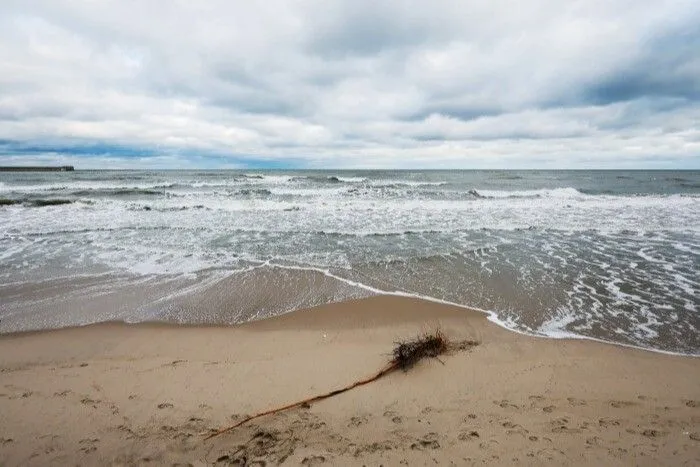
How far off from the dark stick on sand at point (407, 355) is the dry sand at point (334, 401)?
3.5 inches

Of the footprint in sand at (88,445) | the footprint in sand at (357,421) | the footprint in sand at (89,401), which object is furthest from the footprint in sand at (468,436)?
the footprint in sand at (89,401)

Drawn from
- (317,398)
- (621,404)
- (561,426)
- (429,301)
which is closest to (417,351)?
(317,398)

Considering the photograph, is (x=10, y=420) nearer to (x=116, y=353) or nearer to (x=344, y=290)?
(x=116, y=353)

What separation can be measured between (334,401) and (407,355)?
1.06 metres

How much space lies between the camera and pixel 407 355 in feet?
13.6

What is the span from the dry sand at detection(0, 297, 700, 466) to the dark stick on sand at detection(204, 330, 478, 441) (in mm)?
90

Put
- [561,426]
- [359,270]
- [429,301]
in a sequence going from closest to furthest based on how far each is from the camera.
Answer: [561,426]
[429,301]
[359,270]

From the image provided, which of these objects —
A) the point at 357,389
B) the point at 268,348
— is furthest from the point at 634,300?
the point at 268,348

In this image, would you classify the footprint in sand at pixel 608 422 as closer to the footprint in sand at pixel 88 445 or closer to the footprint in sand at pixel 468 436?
the footprint in sand at pixel 468 436

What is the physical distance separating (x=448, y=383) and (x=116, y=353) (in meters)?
4.10

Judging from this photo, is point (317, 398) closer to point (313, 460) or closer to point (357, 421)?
point (357, 421)

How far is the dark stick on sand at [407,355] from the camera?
11.2ft

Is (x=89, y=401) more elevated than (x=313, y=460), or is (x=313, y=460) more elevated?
(x=313, y=460)

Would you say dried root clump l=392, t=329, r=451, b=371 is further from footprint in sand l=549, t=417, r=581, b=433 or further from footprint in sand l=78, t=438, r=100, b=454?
footprint in sand l=78, t=438, r=100, b=454
